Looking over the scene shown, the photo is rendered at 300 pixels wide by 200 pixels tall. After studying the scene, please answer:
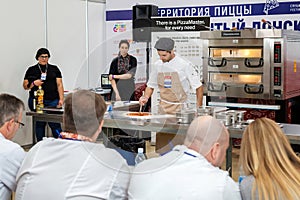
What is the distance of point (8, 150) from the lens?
88.7 inches

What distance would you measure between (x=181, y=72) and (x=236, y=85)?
162cm

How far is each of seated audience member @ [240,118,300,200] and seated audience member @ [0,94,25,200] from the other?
106 cm

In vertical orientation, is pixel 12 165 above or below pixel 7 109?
below

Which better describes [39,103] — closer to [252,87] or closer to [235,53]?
[235,53]

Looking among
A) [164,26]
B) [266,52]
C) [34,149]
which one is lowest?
[34,149]

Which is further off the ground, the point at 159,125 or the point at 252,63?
the point at 252,63

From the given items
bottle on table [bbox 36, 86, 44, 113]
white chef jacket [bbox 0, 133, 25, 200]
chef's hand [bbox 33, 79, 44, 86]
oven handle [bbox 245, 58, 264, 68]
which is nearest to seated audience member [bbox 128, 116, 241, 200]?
white chef jacket [bbox 0, 133, 25, 200]

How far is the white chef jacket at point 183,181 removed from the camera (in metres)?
1.77

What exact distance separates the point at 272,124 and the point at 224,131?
21cm

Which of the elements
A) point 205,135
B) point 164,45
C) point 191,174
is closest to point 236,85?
point 164,45

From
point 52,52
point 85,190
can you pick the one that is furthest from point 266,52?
point 85,190

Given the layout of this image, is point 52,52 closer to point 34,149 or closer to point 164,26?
point 164,26

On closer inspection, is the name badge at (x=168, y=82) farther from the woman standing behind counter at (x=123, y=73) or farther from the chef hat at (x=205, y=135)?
the chef hat at (x=205, y=135)

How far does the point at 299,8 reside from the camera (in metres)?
6.80
